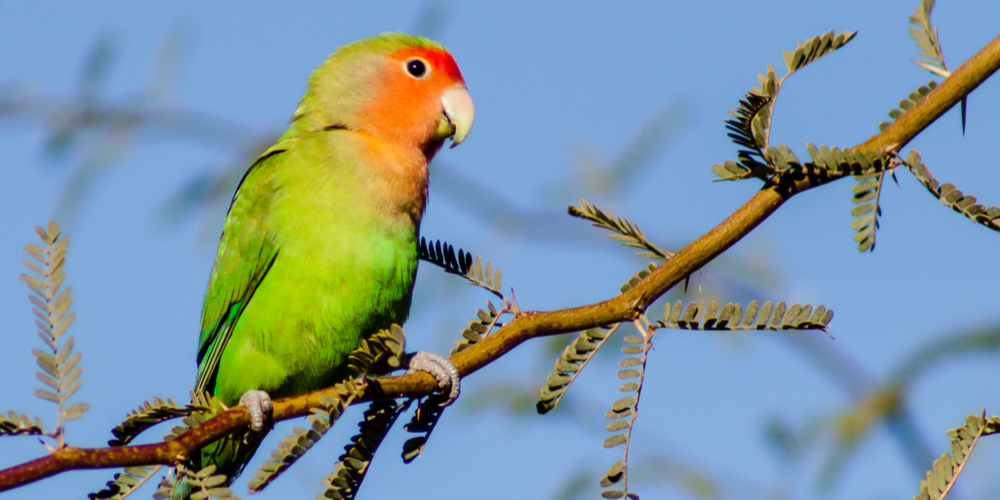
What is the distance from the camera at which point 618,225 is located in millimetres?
2260

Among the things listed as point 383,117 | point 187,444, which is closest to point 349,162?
point 383,117

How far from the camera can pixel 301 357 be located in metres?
3.12

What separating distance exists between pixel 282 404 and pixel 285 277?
1.16 m

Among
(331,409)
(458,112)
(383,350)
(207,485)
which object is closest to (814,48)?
(383,350)

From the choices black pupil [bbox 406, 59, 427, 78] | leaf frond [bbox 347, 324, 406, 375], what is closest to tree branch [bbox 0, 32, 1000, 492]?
leaf frond [bbox 347, 324, 406, 375]

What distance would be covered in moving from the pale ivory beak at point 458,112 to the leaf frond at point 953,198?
242 centimetres

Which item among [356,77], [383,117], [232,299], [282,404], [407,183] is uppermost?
[356,77]

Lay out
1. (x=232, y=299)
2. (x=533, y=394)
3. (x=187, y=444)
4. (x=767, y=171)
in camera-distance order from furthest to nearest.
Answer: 1. (x=533, y=394)
2. (x=232, y=299)
3. (x=767, y=171)
4. (x=187, y=444)

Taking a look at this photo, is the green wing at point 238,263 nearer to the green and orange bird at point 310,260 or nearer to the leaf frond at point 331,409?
the green and orange bird at point 310,260

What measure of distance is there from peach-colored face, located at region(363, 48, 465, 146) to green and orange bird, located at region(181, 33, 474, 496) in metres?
0.02

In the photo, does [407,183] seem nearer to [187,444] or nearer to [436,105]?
[436,105]

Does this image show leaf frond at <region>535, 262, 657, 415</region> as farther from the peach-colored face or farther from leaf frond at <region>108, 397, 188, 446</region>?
the peach-colored face

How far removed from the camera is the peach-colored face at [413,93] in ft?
12.6

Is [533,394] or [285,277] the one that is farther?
[533,394]
